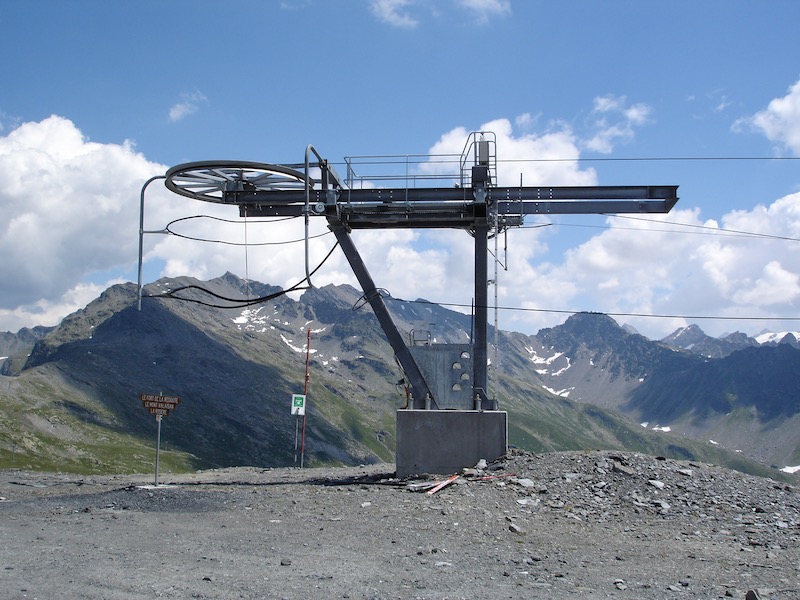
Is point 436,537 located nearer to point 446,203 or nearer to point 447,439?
point 447,439

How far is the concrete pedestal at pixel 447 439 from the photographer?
23875 mm

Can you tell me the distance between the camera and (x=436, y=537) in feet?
Result: 45.9

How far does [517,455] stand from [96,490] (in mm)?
12114

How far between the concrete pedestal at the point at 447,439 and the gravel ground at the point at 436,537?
96cm

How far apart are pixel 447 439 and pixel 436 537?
1006 cm

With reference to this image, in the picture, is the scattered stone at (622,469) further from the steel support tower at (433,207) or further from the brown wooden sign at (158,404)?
the brown wooden sign at (158,404)

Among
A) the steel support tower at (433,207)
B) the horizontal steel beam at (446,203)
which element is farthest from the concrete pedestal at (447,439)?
the horizontal steel beam at (446,203)

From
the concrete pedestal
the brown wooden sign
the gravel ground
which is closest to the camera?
the gravel ground

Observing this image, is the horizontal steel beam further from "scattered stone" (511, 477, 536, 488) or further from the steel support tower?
"scattered stone" (511, 477, 536, 488)

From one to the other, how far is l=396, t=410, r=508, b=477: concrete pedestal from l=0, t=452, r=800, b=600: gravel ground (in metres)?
0.96

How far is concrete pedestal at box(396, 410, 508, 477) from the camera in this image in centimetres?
2388

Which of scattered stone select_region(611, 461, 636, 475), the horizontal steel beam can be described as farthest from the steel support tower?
scattered stone select_region(611, 461, 636, 475)

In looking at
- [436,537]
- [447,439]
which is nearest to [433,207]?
[447,439]

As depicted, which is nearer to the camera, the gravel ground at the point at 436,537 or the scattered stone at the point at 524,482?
the gravel ground at the point at 436,537
